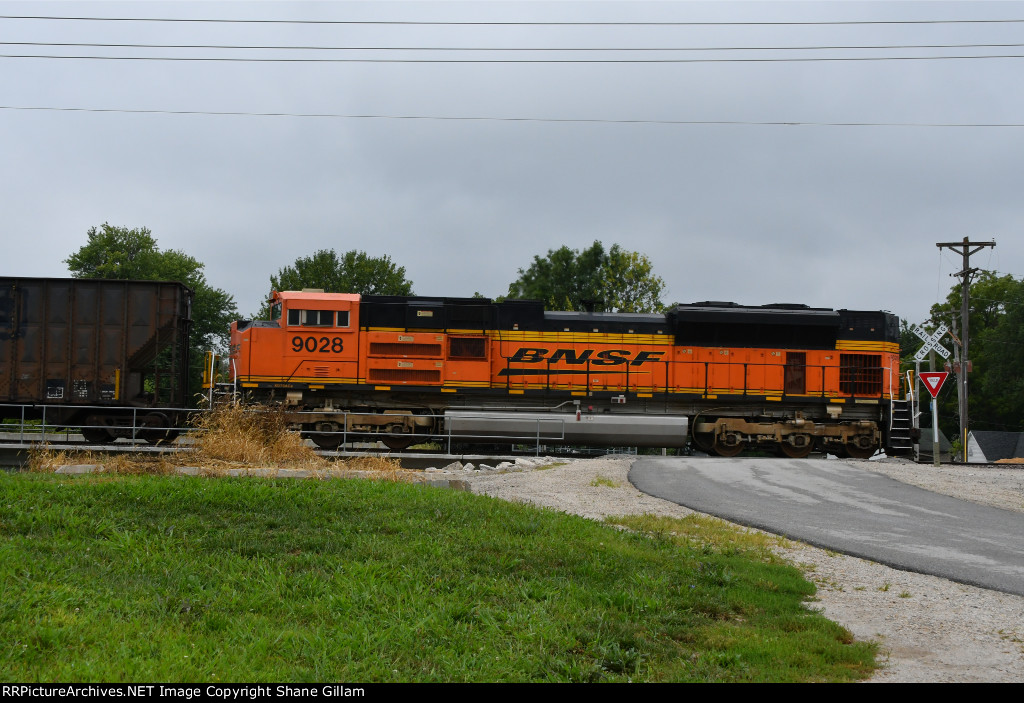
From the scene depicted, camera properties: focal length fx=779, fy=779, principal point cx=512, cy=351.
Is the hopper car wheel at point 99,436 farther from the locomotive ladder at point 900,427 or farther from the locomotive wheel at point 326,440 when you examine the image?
the locomotive ladder at point 900,427

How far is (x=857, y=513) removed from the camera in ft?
35.6

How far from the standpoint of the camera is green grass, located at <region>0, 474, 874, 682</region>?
4750 mm

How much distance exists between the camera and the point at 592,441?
19750 mm

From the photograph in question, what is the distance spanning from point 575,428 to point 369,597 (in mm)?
13994

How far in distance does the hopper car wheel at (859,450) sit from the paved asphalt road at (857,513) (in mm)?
4004

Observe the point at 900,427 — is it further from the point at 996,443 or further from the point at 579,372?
the point at 996,443

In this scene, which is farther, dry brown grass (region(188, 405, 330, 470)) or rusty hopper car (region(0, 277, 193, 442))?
rusty hopper car (region(0, 277, 193, 442))

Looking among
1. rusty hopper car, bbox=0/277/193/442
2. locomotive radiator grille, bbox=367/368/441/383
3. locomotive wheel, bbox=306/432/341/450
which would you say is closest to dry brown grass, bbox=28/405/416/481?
rusty hopper car, bbox=0/277/193/442

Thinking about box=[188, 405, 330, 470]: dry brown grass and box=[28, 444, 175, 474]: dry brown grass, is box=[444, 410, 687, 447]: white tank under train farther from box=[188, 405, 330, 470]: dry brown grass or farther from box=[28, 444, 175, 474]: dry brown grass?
box=[28, 444, 175, 474]: dry brown grass

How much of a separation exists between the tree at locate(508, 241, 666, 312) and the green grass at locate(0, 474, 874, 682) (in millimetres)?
34241

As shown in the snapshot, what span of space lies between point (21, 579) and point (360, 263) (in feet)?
155

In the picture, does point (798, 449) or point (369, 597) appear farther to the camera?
point (798, 449)

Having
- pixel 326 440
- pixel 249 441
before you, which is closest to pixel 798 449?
pixel 326 440

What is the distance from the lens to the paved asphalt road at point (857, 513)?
7969 mm
